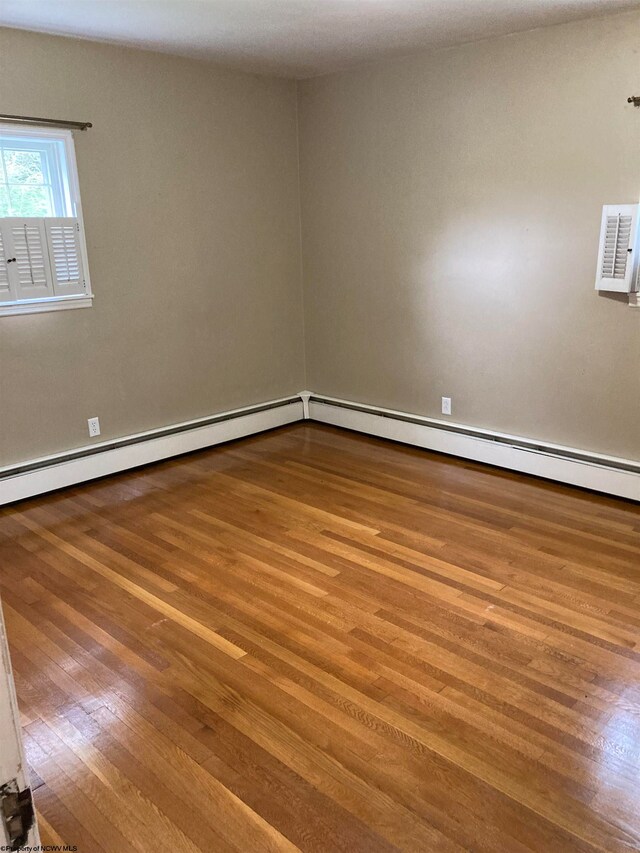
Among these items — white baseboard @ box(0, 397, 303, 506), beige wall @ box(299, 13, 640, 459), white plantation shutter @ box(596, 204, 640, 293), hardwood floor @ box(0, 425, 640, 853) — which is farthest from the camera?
white baseboard @ box(0, 397, 303, 506)

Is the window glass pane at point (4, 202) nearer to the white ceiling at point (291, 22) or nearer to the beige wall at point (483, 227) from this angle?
the white ceiling at point (291, 22)

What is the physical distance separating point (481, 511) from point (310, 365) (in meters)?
2.12

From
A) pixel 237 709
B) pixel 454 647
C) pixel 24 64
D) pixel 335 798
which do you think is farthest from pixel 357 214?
pixel 335 798

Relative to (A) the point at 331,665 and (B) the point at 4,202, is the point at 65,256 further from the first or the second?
(A) the point at 331,665

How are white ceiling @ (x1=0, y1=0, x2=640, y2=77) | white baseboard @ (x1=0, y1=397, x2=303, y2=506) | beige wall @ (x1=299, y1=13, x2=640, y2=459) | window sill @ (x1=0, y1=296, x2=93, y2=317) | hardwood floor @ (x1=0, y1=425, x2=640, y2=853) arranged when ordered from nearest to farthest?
hardwood floor @ (x1=0, y1=425, x2=640, y2=853) < white ceiling @ (x1=0, y1=0, x2=640, y2=77) < beige wall @ (x1=299, y1=13, x2=640, y2=459) < window sill @ (x1=0, y1=296, x2=93, y2=317) < white baseboard @ (x1=0, y1=397, x2=303, y2=506)

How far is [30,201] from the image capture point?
366cm

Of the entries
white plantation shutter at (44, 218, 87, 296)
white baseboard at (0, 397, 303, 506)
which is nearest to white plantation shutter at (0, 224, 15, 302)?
white plantation shutter at (44, 218, 87, 296)

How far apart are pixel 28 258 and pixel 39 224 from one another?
0.19 metres

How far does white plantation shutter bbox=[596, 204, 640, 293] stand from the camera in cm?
336

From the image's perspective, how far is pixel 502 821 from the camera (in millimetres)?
1760

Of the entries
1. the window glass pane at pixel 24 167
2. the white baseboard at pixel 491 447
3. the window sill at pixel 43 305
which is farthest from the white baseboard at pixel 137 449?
the window glass pane at pixel 24 167

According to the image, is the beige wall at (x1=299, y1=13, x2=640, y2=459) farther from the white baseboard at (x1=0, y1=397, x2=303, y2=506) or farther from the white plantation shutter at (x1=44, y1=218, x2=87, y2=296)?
the white plantation shutter at (x1=44, y1=218, x2=87, y2=296)

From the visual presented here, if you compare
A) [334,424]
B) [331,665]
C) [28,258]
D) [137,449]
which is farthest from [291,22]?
[331,665]

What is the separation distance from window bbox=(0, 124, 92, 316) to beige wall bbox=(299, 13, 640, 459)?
5.85 feet
